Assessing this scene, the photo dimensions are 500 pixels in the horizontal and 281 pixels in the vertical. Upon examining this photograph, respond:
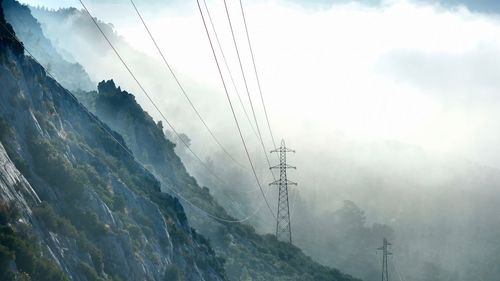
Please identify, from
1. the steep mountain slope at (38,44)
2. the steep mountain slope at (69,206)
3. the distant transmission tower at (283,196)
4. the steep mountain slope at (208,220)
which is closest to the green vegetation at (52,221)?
the steep mountain slope at (69,206)

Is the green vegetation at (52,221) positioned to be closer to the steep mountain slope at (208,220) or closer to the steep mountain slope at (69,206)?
the steep mountain slope at (69,206)

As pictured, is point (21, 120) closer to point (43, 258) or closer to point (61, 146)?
point (61, 146)

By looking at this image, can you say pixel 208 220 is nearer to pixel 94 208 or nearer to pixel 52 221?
pixel 94 208

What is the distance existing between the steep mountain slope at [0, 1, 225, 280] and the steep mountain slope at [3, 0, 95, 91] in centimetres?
11670

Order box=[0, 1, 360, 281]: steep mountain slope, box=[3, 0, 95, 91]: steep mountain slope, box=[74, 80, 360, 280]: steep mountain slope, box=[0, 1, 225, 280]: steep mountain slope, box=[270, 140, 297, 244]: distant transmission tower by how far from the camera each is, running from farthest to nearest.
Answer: box=[3, 0, 95, 91]: steep mountain slope < box=[270, 140, 297, 244]: distant transmission tower < box=[74, 80, 360, 280]: steep mountain slope < box=[0, 1, 360, 281]: steep mountain slope < box=[0, 1, 225, 280]: steep mountain slope

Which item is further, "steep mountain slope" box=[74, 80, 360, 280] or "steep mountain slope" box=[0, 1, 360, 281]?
"steep mountain slope" box=[74, 80, 360, 280]

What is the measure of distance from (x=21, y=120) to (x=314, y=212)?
16184 centimetres

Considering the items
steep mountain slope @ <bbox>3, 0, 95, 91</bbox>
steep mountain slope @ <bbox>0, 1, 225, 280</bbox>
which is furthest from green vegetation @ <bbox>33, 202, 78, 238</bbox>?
steep mountain slope @ <bbox>3, 0, 95, 91</bbox>

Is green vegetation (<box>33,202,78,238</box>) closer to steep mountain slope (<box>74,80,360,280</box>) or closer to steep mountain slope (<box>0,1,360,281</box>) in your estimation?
steep mountain slope (<box>0,1,360,281</box>)

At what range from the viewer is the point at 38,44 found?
583ft

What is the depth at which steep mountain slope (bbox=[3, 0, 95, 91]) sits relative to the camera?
16850cm

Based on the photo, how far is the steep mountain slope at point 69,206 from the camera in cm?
3244

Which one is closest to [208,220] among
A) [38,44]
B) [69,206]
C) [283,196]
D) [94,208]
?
[283,196]

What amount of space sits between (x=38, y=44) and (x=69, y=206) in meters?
157
